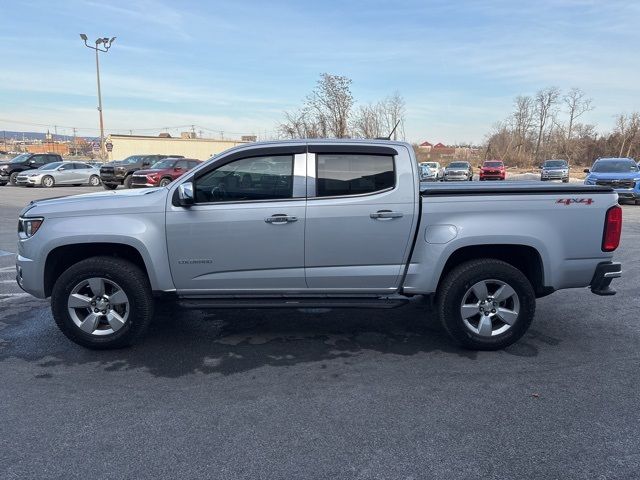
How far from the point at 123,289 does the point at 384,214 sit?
97.0 inches

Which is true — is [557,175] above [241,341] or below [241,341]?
above

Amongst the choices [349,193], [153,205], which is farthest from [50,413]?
[349,193]

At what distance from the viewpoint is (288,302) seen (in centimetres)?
448

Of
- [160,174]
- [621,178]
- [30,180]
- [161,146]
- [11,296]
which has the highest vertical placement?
[161,146]

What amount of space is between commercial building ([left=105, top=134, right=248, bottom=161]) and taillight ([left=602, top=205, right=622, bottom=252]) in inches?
1943

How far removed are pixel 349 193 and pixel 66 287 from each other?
270 centimetres

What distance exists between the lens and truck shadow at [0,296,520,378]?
4.34 meters

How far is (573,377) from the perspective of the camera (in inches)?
159

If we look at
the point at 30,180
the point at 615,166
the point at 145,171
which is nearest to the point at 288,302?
the point at 615,166

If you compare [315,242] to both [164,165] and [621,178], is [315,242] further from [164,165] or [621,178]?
[164,165]

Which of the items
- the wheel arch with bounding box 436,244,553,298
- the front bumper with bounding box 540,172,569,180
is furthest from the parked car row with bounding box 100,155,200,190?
the front bumper with bounding box 540,172,569,180

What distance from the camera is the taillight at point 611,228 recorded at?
14.4 feet

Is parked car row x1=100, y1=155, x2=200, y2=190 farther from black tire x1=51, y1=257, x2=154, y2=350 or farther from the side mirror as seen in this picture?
the side mirror

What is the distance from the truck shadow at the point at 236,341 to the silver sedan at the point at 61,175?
2455 cm
